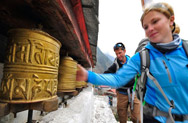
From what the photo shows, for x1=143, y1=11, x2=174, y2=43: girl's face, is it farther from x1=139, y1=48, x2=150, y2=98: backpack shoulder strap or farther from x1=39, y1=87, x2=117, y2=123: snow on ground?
x1=39, y1=87, x2=117, y2=123: snow on ground

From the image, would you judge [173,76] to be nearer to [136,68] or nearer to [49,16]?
[136,68]

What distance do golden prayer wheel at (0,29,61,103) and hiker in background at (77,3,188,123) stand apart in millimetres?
1017

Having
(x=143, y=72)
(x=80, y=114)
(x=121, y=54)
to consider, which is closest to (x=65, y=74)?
(x=80, y=114)

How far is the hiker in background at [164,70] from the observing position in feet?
2.79

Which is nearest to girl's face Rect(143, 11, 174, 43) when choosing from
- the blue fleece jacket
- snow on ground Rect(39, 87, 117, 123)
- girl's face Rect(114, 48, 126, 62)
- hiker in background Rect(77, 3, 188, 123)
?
hiker in background Rect(77, 3, 188, 123)

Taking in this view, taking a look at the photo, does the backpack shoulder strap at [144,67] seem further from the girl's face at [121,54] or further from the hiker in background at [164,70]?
the girl's face at [121,54]

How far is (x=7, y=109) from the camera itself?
619mm

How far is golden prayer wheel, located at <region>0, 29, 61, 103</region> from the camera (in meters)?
0.64

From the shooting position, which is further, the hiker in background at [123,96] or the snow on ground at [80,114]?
the hiker in background at [123,96]

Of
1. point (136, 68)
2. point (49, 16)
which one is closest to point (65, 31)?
point (49, 16)

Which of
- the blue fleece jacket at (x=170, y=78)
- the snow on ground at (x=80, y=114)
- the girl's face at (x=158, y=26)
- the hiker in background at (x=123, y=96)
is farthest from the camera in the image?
the hiker in background at (x=123, y=96)

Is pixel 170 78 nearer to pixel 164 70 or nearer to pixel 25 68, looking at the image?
pixel 164 70

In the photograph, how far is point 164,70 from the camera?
3.05 feet

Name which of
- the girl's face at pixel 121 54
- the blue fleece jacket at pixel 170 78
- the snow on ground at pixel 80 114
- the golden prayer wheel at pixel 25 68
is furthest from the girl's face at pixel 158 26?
the girl's face at pixel 121 54
